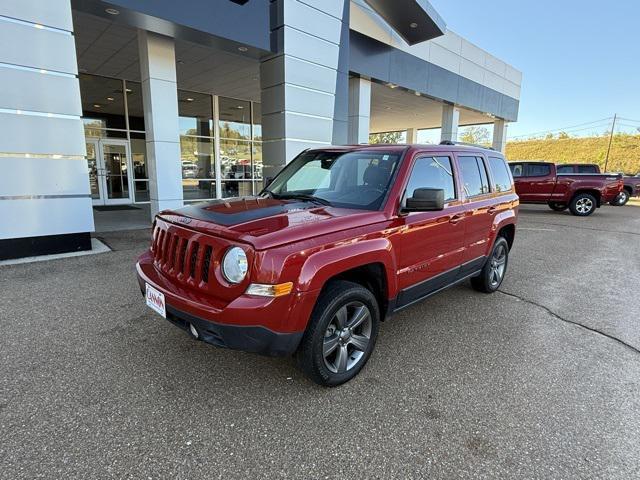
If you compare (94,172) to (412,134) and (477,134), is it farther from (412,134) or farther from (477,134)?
(477,134)

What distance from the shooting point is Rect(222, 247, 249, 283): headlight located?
242 cm

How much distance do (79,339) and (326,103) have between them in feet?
27.6

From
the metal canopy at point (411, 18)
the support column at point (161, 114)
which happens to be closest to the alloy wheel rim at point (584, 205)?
the metal canopy at point (411, 18)

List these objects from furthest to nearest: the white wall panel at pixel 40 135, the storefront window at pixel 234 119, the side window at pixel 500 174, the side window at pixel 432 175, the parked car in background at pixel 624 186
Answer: the parked car in background at pixel 624 186 → the storefront window at pixel 234 119 → the white wall panel at pixel 40 135 → the side window at pixel 500 174 → the side window at pixel 432 175

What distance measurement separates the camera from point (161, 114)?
8.50 metres

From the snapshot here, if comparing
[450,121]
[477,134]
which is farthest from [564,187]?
[477,134]

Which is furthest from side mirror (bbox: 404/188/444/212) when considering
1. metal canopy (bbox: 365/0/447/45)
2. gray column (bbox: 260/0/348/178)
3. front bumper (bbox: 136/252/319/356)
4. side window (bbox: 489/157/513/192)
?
metal canopy (bbox: 365/0/447/45)

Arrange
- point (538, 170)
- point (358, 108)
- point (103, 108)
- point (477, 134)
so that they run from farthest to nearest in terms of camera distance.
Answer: point (477, 134) < point (103, 108) < point (538, 170) < point (358, 108)

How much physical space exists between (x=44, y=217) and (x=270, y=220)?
5664mm

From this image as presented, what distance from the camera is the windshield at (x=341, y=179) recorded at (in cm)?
334

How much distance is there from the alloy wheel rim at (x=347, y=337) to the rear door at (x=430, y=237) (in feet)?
1.64

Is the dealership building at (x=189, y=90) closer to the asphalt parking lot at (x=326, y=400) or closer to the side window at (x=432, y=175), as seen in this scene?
the asphalt parking lot at (x=326, y=400)

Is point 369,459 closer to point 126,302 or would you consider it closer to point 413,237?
point 413,237

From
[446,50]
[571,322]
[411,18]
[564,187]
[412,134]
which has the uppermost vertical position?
[446,50]
